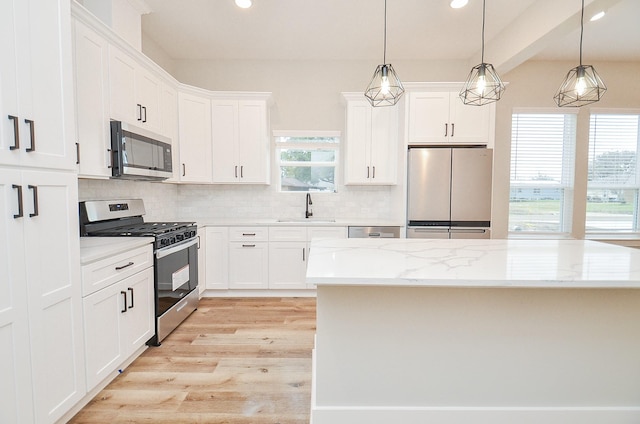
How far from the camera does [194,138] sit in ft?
12.5

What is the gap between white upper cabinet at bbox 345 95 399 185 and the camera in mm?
3955

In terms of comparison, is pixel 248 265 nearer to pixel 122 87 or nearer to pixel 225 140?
pixel 225 140

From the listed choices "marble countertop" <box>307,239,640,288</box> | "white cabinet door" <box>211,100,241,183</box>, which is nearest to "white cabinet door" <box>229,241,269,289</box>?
"white cabinet door" <box>211,100,241,183</box>

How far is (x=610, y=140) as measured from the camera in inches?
171

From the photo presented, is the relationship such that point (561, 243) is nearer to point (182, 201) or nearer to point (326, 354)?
point (326, 354)

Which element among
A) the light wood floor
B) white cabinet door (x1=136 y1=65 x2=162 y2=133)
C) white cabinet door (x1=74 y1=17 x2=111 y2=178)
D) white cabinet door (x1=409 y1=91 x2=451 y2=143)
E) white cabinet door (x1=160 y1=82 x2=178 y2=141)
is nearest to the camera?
the light wood floor

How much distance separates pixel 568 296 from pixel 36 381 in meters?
2.58

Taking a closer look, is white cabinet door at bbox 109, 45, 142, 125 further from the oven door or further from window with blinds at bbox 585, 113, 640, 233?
window with blinds at bbox 585, 113, 640, 233

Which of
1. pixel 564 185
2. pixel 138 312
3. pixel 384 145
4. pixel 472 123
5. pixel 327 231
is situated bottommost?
pixel 138 312

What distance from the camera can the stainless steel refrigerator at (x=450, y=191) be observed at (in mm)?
3535

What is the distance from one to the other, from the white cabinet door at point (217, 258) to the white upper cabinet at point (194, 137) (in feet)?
2.29

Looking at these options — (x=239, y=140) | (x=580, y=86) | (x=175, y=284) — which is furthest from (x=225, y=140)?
(x=580, y=86)

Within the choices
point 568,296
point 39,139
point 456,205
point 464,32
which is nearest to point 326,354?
point 568,296

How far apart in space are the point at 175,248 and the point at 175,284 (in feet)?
1.05
